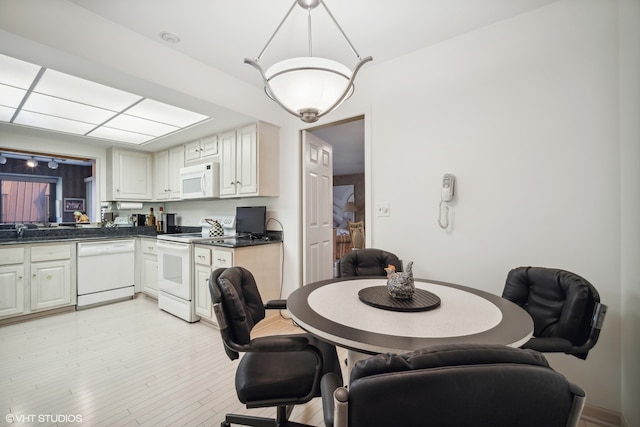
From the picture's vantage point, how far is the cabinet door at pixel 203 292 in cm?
284

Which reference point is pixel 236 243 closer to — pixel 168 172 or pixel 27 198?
pixel 168 172

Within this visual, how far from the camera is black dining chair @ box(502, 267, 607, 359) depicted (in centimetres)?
117

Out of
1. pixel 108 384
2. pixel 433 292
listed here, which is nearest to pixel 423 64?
pixel 433 292

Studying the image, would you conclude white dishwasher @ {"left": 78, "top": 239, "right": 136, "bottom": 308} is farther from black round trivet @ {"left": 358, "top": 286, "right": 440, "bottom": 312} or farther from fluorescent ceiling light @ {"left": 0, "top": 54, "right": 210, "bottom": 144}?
black round trivet @ {"left": 358, "top": 286, "right": 440, "bottom": 312}

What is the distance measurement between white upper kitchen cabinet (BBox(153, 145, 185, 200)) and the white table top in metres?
3.36

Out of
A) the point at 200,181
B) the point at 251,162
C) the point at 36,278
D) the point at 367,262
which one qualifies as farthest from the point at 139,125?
the point at 367,262

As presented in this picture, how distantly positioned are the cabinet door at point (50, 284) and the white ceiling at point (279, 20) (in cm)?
244

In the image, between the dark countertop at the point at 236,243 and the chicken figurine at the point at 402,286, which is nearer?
the chicken figurine at the point at 402,286

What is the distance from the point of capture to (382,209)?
244 centimetres

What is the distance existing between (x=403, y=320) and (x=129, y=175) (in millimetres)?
4674

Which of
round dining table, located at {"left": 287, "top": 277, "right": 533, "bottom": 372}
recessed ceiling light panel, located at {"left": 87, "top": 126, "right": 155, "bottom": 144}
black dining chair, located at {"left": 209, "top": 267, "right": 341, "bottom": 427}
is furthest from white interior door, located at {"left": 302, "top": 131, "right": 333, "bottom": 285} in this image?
recessed ceiling light panel, located at {"left": 87, "top": 126, "right": 155, "bottom": 144}

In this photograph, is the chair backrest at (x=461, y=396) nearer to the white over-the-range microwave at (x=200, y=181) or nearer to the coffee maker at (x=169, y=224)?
the white over-the-range microwave at (x=200, y=181)

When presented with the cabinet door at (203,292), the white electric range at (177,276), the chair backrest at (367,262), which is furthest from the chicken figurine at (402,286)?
the white electric range at (177,276)

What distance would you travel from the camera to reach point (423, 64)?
88.2 inches
